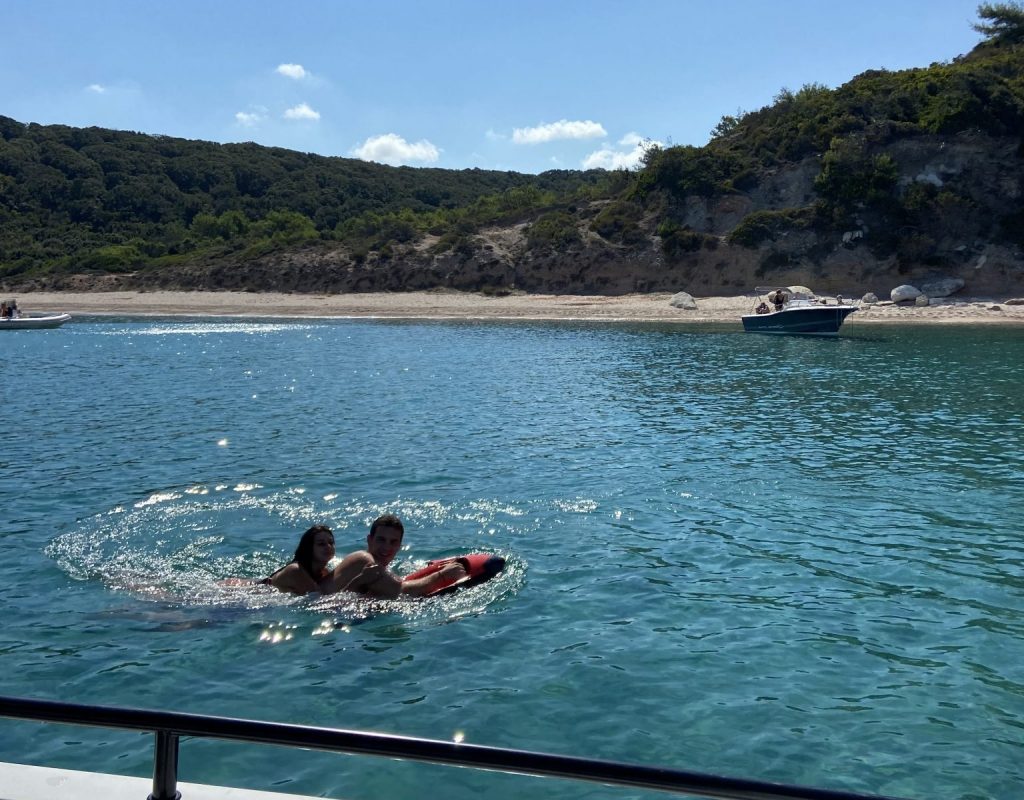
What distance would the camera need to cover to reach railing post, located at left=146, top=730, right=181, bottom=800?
2.47 metres

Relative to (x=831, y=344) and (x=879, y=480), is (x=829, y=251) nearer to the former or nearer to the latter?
(x=831, y=344)

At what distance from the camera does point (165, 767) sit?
8.44 ft

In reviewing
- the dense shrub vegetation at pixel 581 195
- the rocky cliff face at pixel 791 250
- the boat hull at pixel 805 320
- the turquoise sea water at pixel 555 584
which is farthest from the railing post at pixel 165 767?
the dense shrub vegetation at pixel 581 195

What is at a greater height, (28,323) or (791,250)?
(791,250)

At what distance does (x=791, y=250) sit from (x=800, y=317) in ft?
48.7

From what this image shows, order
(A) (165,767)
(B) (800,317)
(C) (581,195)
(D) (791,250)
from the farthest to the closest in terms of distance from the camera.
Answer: (C) (581,195)
(D) (791,250)
(B) (800,317)
(A) (165,767)

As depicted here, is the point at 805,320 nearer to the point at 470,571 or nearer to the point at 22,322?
the point at 470,571

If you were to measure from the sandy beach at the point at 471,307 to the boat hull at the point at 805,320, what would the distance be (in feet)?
18.3

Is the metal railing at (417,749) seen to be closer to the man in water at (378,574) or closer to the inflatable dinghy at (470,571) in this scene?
the man in water at (378,574)

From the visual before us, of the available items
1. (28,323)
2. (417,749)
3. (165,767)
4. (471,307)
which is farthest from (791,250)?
(417,749)

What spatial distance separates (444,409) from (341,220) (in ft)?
233

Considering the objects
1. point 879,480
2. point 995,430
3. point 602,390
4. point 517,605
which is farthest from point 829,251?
point 517,605

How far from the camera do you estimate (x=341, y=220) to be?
290 feet

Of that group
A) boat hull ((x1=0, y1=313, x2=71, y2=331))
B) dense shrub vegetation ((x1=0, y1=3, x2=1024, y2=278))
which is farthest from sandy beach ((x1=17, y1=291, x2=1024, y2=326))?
boat hull ((x1=0, y1=313, x2=71, y2=331))
